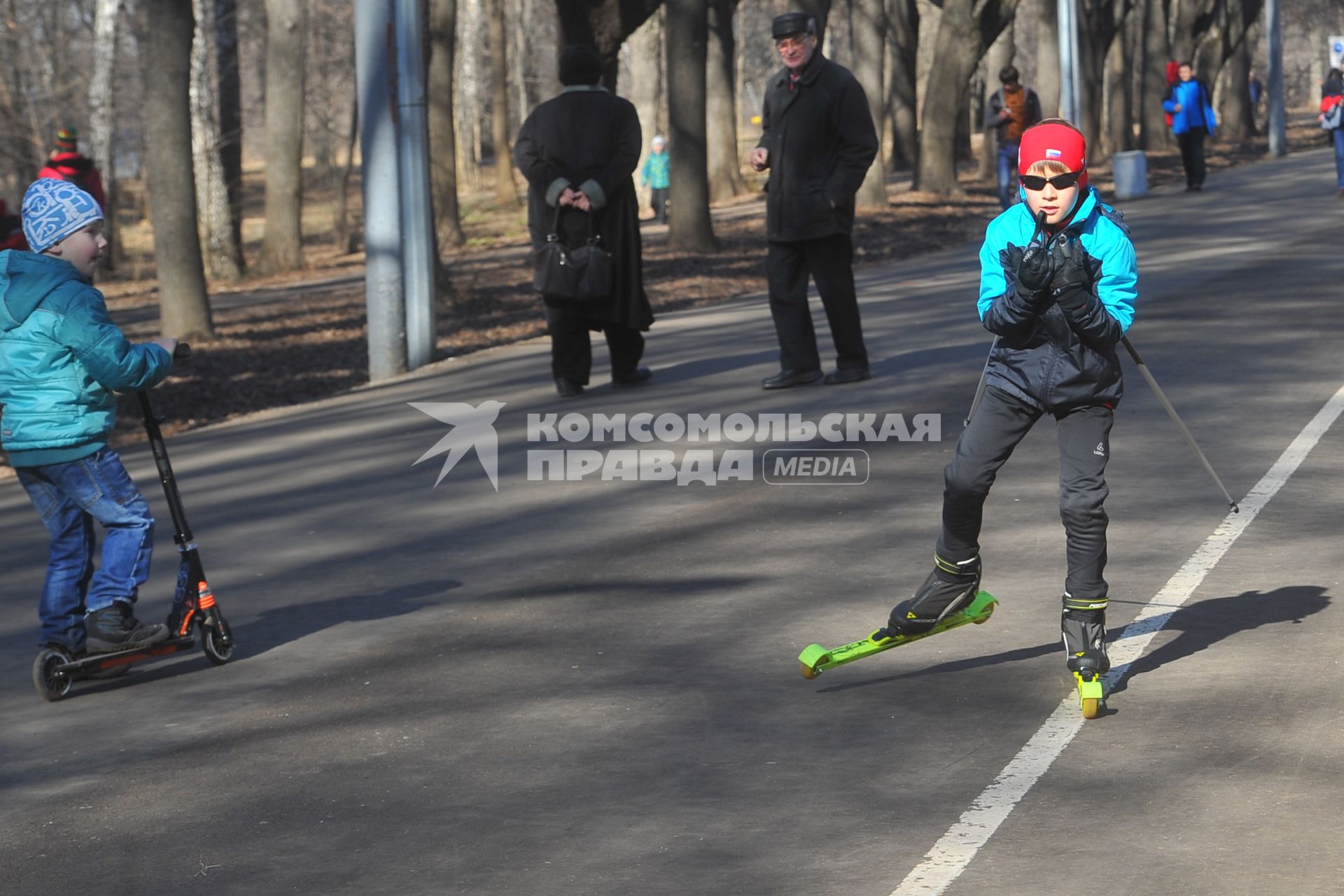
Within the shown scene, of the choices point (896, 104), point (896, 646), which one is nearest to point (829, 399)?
point (896, 646)

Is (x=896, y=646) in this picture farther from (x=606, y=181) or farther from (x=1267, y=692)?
(x=606, y=181)

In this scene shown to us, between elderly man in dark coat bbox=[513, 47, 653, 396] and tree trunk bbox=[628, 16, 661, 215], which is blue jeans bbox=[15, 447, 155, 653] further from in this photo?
tree trunk bbox=[628, 16, 661, 215]

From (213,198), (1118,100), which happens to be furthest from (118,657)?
(1118,100)

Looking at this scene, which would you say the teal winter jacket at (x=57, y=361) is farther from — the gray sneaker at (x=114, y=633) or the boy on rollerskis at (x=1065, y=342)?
the boy on rollerskis at (x=1065, y=342)

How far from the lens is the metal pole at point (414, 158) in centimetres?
1512

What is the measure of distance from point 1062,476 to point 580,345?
7.12m

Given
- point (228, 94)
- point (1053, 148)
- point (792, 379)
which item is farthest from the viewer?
point (228, 94)

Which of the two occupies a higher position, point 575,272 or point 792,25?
point 792,25

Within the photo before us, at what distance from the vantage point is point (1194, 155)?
93.6ft

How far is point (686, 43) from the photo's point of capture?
79.7 feet

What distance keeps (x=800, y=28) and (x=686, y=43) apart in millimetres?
13249

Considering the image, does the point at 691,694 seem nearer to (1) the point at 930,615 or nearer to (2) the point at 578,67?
(1) the point at 930,615

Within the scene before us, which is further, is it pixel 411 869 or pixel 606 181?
pixel 606 181

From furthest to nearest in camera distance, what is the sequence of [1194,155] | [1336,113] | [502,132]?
[502,132]
[1194,155]
[1336,113]
